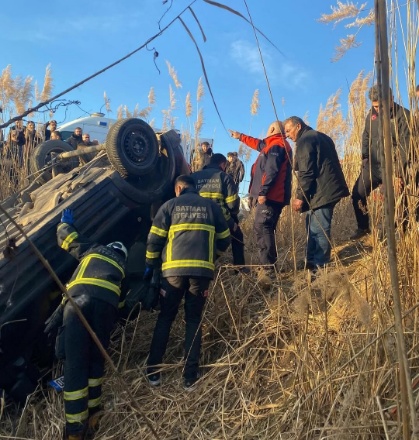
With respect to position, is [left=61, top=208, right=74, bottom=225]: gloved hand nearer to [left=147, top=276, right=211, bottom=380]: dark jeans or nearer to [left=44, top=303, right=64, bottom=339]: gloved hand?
[left=44, top=303, right=64, bottom=339]: gloved hand

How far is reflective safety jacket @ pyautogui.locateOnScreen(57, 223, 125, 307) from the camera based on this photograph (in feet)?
10.7

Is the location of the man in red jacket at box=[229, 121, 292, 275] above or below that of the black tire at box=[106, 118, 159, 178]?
below

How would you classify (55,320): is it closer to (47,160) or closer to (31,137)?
(47,160)

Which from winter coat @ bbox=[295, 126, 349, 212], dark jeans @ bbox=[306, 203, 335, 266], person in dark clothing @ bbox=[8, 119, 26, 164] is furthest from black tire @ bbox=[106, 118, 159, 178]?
person in dark clothing @ bbox=[8, 119, 26, 164]

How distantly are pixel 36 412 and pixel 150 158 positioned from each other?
8.04 feet

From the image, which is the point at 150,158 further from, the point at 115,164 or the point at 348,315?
the point at 348,315

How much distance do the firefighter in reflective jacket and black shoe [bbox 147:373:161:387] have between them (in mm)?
376

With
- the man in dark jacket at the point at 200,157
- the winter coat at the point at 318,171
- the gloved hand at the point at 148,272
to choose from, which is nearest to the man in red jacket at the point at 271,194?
the winter coat at the point at 318,171

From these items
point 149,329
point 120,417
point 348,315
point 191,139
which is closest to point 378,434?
point 348,315

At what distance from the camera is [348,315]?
3.09m

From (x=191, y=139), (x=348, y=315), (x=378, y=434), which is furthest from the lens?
(x=191, y=139)

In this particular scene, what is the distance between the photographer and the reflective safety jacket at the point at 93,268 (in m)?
3.27

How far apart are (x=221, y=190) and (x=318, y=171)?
1036 millimetres

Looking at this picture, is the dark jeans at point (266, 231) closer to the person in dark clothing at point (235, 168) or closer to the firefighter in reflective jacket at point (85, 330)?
the firefighter in reflective jacket at point (85, 330)
